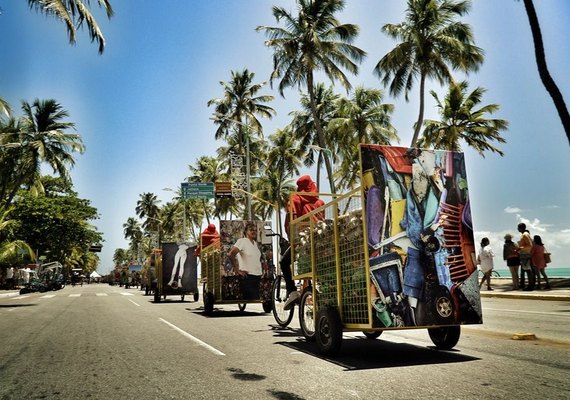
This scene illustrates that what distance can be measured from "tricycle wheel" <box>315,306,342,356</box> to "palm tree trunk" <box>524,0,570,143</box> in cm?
511

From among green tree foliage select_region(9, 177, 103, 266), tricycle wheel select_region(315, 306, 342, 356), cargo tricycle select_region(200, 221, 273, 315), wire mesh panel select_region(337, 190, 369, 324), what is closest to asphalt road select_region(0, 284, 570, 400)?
tricycle wheel select_region(315, 306, 342, 356)

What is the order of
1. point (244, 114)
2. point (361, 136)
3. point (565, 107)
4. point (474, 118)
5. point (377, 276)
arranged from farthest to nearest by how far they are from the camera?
point (244, 114), point (361, 136), point (474, 118), point (565, 107), point (377, 276)

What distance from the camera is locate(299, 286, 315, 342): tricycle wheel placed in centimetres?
703

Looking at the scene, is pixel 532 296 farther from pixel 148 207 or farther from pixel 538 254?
pixel 148 207

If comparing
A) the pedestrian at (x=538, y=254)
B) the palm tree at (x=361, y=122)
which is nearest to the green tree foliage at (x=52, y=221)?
the palm tree at (x=361, y=122)

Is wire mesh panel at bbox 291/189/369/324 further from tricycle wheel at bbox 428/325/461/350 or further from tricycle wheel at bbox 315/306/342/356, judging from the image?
tricycle wheel at bbox 428/325/461/350

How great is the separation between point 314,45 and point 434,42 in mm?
7042

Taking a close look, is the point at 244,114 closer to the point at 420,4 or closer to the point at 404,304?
the point at 420,4

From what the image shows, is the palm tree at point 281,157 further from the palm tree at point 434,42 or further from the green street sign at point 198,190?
the palm tree at point 434,42

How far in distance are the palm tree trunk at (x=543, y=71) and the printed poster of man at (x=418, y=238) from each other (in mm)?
3283

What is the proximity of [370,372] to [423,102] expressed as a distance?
933 inches

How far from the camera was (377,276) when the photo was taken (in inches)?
205

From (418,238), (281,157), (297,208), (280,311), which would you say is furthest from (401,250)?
(281,157)

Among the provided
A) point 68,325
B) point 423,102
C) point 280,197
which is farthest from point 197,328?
point 280,197
